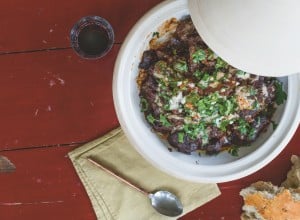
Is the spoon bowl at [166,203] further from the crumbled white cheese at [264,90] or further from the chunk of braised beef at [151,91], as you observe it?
the crumbled white cheese at [264,90]

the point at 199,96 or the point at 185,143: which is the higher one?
the point at 199,96

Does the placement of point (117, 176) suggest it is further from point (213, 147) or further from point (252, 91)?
point (252, 91)

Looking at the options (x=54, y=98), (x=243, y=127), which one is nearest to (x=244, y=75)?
(x=243, y=127)

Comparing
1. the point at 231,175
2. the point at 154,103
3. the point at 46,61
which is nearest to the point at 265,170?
the point at 231,175

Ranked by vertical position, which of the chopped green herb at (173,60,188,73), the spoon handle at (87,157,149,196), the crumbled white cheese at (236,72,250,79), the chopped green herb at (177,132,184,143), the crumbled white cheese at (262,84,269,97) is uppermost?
the chopped green herb at (173,60,188,73)

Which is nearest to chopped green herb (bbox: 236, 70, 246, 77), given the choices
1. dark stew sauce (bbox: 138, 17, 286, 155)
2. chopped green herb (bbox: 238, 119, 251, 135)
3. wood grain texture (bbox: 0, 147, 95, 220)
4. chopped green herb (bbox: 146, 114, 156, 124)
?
dark stew sauce (bbox: 138, 17, 286, 155)

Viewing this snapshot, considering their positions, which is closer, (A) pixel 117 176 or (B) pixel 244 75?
(B) pixel 244 75

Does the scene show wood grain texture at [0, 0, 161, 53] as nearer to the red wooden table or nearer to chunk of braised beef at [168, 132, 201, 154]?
the red wooden table
